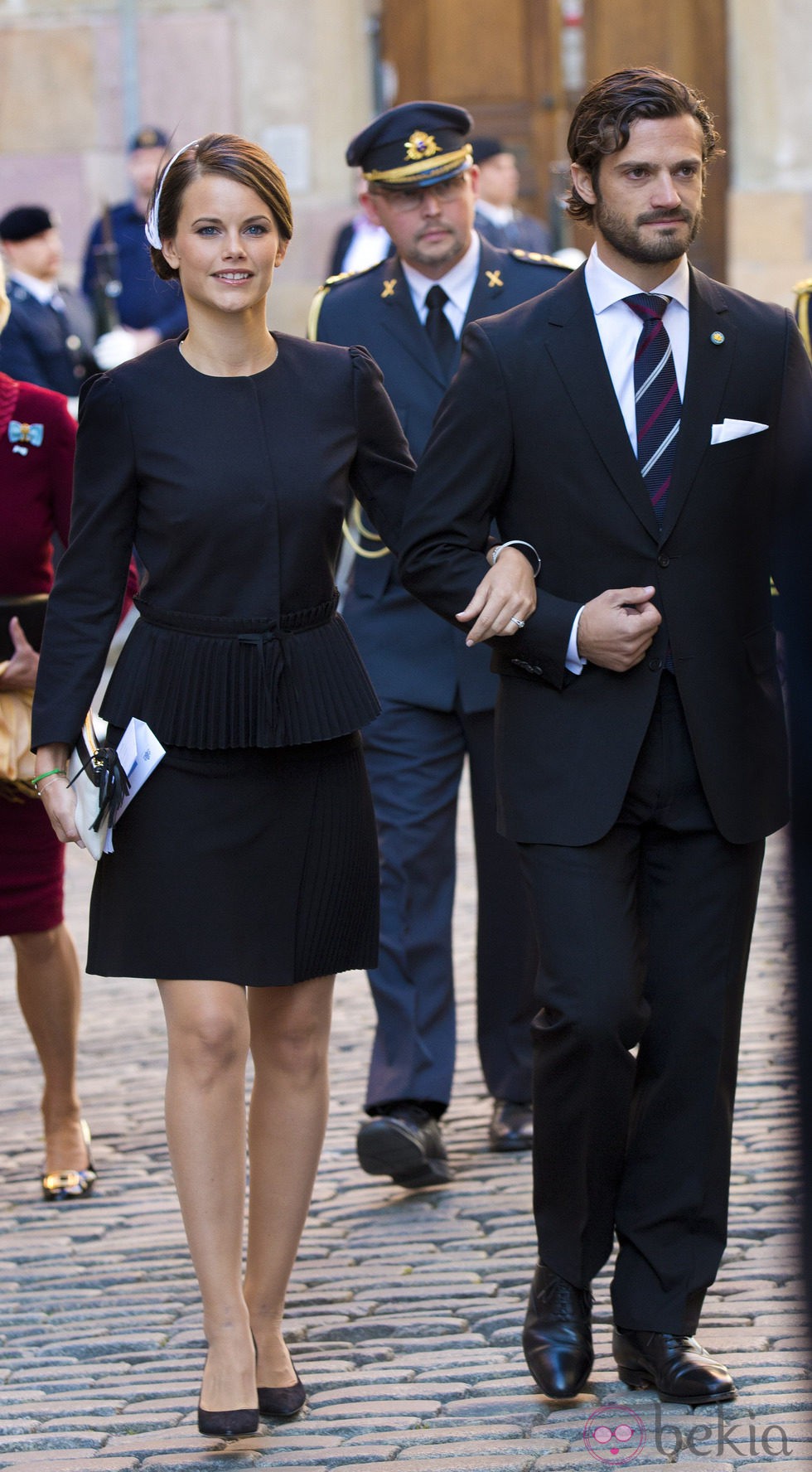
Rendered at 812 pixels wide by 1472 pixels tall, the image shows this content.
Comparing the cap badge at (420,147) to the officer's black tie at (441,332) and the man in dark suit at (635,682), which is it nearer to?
the officer's black tie at (441,332)

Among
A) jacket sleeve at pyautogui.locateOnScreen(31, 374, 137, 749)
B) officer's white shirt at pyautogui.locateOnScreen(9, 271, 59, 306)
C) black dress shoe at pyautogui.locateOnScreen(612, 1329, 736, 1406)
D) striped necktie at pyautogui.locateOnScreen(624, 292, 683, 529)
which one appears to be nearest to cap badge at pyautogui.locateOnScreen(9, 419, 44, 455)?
jacket sleeve at pyautogui.locateOnScreen(31, 374, 137, 749)

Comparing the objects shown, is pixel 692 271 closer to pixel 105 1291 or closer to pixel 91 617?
pixel 91 617

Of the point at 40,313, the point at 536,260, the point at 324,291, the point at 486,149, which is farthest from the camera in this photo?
the point at 486,149

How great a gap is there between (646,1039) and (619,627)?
2.41 feet

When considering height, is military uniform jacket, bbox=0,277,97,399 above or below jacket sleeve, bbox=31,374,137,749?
below

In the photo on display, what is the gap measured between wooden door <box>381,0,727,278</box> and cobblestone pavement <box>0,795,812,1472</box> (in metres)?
9.76

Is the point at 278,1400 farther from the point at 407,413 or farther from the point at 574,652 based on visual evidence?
the point at 407,413

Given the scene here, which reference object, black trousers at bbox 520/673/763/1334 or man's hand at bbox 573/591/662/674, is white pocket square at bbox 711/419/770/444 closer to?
man's hand at bbox 573/591/662/674

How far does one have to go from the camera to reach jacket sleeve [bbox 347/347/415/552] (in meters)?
4.08

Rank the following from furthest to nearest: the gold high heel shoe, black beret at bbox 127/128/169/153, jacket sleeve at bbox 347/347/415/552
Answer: black beret at bbox 127/128/169/153
the gold high heel shoe
jacket sleeve at bbox 347/347/415/552

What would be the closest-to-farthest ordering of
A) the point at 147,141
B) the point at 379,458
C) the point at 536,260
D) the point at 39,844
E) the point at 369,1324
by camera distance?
1. the point at 379,458
2. the point at 369,1324
3. the point at 39,844
4. the point at 536,260
5. the point at 147,141

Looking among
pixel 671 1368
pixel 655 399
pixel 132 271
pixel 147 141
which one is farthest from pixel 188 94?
pixel 671 1368

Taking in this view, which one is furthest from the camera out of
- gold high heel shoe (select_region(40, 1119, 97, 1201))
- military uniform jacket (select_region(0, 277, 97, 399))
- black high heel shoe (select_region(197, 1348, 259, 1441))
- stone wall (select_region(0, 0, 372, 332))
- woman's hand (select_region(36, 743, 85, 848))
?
stone wall (select_region(0, 0, 372, 332))

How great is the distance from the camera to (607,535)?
3.81 meters
